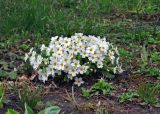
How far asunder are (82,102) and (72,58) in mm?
433

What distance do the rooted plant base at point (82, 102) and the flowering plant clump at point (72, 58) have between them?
0.11m

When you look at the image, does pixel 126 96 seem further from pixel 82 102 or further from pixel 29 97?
pixel 29 97

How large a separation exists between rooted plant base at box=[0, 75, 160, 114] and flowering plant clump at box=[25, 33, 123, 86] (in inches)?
4.5

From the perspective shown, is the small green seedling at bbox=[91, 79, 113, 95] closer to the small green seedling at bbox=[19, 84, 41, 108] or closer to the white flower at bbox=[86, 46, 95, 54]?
the white flower at bbox=[86, 46, 95, 54]

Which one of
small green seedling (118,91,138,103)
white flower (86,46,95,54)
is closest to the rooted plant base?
small green seedling (118,91,138,103)

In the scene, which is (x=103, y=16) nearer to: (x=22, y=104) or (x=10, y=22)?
(x=10, y=22)

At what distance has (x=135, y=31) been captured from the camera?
568 cm

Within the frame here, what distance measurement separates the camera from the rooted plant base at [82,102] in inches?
157

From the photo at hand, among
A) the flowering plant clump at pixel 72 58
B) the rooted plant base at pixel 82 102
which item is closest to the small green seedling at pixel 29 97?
the rooted plant base at pixel 82 102

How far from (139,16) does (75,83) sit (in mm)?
2362

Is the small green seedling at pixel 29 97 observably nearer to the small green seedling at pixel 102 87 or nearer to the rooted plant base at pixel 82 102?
the rooted plant base at pixel 82 102

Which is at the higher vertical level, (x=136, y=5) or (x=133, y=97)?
(x=136, y=5)

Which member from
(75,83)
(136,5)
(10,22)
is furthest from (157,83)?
(136,5)

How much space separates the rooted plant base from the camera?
13.1 ft
